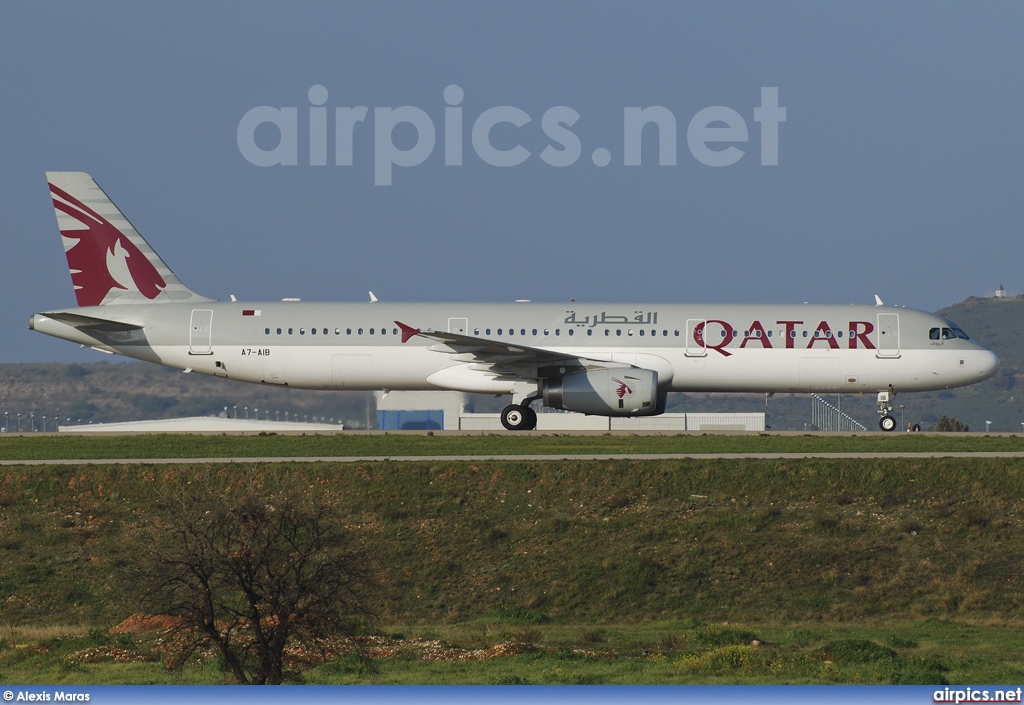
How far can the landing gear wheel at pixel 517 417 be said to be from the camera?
37812 mm

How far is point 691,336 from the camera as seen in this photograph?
37.1 meters

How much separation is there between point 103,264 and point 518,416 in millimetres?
14106

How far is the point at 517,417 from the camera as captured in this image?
37.8 meters

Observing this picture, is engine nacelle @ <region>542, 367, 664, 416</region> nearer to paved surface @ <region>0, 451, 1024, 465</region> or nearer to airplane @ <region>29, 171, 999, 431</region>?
airplane @ <region>29, 171, 999, 431</region>

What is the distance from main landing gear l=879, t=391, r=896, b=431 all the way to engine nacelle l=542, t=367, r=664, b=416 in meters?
8.03

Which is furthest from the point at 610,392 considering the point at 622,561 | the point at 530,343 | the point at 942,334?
the point at 622,561

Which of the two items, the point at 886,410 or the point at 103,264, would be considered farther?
the point at 103,264

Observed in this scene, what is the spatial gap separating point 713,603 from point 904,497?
6.80 metres

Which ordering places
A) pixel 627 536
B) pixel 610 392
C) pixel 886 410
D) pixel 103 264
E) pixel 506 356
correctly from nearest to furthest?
Result: pixel 627 536 < pixel 610 392 < pixel 506 356 < pixel 886 410 < pixel 103 264

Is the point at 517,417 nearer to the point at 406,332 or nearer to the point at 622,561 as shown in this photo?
the point at 406,332

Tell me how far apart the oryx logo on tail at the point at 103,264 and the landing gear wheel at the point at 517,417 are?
11.7m

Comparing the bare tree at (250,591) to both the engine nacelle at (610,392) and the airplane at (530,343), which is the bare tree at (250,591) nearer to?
the engine nacelle at (610,392)

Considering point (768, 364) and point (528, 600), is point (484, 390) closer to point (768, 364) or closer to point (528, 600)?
point (768, 364)

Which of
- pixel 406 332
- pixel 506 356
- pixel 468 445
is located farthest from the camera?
pixel 406 332
